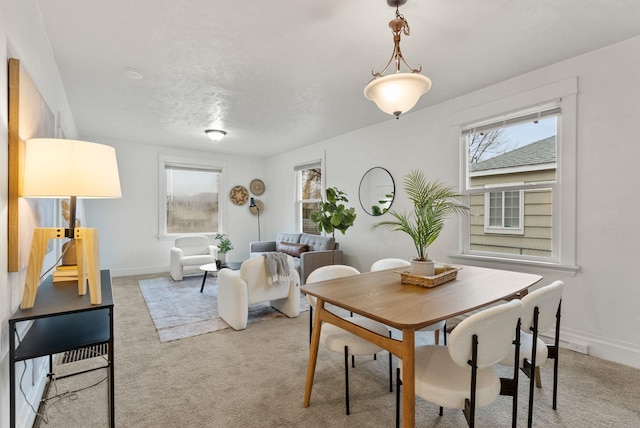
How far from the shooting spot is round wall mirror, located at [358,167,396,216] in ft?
14.5

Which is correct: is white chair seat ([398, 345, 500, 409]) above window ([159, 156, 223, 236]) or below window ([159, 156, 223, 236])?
below

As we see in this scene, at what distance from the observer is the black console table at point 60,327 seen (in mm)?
1312

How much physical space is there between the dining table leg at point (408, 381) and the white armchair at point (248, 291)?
2.11 m

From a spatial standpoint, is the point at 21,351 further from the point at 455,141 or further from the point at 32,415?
the point at 455,141

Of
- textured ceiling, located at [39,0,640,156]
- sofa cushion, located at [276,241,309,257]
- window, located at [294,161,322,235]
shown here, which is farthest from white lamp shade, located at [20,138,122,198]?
window, located at [294,161,322,235]

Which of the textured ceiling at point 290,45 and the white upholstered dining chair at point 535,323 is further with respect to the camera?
the textured ceiling at point 290,45

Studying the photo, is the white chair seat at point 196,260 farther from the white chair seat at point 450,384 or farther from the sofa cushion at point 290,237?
the white chair seat at point 450,384

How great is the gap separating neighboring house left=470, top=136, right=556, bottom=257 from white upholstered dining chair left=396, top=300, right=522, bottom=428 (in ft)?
6.46

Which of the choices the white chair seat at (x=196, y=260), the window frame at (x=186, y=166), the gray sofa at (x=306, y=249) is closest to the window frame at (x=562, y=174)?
the gray sofa at (x=306, y=249)

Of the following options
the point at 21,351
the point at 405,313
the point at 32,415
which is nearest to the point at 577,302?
the point at 405,313

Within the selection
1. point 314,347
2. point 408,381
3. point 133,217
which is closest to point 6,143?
point 314,347

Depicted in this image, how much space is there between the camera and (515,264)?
3045 mm

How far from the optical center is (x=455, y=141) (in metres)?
3.60

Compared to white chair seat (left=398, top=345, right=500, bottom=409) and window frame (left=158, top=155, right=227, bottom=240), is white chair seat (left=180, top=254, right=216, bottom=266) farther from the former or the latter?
white chair seat (left=398, top=345, right=500, bottom=409)
